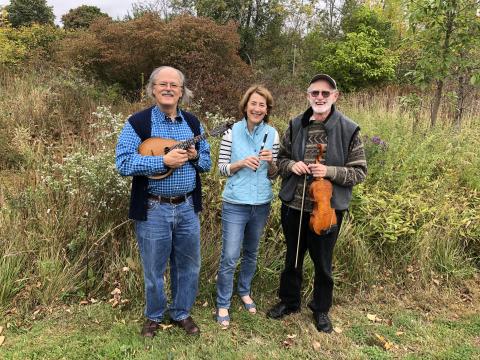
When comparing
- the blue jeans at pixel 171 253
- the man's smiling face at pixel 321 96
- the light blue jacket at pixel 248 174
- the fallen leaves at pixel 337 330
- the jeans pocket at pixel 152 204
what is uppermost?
the man's smiling face at pixel 321 96

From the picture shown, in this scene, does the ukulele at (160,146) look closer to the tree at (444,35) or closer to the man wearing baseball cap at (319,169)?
the man wearing baseball cap at (319,169)

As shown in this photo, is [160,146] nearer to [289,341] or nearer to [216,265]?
[216,265]

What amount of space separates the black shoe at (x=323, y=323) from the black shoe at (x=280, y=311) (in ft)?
0.87

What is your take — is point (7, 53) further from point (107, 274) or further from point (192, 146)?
point (192, 146)

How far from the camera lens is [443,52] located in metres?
5.85

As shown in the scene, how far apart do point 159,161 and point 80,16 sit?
23541 mm

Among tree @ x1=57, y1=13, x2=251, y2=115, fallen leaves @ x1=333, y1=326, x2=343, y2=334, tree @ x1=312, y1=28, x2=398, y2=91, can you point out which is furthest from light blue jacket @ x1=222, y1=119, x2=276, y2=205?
tree @ x1=312, y1=28, x2=398, y2=91

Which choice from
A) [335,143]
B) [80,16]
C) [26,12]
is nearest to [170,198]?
[335,143]

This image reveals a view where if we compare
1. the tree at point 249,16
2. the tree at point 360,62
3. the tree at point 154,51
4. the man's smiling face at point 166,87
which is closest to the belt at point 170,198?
the man's smiling face at point 166,87

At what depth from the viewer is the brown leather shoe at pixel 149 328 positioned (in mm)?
3251

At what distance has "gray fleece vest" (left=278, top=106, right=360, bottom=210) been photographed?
121 inches

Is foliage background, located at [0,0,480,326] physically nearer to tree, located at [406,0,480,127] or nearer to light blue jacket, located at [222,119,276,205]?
tree, located at [406,0,480,127]

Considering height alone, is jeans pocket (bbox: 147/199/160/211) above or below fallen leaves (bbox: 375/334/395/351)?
above

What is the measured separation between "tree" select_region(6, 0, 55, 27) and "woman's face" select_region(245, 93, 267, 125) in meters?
23.8
